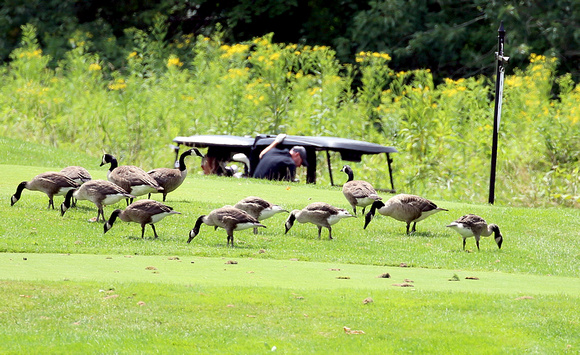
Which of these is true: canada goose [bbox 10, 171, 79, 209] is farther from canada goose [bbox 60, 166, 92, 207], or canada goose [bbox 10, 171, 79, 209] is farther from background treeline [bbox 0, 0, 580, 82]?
background treeline [bbox 0, 0, 580, 82]

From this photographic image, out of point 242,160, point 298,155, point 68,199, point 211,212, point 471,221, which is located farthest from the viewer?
point 242,160

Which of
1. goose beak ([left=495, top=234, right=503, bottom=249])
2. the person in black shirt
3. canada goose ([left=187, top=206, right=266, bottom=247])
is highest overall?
the person in black shirt

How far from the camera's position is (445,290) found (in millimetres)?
9641

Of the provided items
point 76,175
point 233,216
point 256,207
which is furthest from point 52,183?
point 233,216

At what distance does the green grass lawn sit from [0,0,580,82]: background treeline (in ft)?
75.0

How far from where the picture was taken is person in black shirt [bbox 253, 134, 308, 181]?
22.4 m

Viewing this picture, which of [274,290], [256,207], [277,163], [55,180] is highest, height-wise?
[277,163]

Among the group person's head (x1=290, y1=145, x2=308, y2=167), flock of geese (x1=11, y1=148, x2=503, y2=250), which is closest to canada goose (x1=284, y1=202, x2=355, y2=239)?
flock of geese (x1=11, y1=148, x2=503, y2=250)

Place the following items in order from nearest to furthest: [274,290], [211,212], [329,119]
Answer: [274,290] → [211,212] → [329,119]

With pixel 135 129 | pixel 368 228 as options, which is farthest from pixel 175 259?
pixel 135 129

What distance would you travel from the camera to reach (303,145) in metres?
22.9

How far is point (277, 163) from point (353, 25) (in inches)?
742

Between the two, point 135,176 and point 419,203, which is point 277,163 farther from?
point 419,203

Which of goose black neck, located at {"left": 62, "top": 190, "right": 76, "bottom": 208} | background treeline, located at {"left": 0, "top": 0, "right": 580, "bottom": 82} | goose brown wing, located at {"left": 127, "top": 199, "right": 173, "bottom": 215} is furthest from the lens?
background treeline, located at {"left": 0, "top": 0, "right": 580, "bottom": 82}
